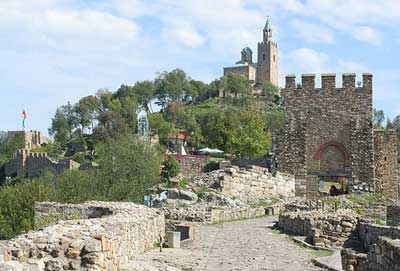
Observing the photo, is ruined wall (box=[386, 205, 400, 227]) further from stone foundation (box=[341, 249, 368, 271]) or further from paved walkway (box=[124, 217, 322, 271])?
stone foundation (box=[341, 249, 368, 271])

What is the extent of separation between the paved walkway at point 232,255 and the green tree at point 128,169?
10.5 meters

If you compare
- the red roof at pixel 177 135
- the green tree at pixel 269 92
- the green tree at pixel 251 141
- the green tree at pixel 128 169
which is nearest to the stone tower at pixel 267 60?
the green tree at pixel 269 92

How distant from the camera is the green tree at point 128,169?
29734 millimetres

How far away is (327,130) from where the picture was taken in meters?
32.9

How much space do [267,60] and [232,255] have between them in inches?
6355

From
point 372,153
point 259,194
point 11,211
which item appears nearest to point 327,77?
point 372,153

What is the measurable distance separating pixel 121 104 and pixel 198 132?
21.5m

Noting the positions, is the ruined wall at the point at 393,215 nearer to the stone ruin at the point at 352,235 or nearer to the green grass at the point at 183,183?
the stone ruin at the point at 352,235

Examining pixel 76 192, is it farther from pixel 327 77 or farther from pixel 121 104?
pixel 121 104

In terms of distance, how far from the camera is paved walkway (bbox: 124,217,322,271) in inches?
511

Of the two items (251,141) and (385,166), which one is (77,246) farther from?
(251,141)

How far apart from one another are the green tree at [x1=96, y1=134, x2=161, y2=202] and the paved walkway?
10479 mm

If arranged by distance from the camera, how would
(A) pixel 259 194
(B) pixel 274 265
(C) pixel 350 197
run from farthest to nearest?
(A) pixel 259 194 < (C) pixel 350 197 < (B) pixel 274 265

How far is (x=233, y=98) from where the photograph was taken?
124m
